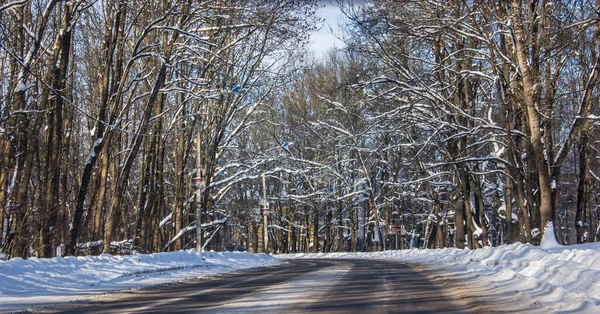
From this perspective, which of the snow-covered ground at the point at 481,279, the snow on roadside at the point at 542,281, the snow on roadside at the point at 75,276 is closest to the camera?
the snow on roadside at the point at 542,281

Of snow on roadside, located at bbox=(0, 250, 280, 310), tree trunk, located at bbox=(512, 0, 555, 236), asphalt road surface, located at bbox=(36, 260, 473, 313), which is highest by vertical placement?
tree trunk, located at bbox=(512, 0, 555, 236)

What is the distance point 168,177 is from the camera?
5153cm

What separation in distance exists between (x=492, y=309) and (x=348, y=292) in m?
3.46

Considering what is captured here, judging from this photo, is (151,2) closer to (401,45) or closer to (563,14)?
(401,45)

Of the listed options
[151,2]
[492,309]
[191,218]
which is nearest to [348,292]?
[492,309]

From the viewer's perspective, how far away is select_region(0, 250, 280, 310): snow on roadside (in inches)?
445

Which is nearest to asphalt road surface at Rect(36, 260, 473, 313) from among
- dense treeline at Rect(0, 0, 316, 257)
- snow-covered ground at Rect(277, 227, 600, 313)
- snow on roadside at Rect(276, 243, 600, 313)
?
snow-covered ground at Rect(277, 227, 600, 313)

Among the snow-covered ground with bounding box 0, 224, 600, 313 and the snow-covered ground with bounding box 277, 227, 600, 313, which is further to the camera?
the snow-covered ground with bounding box 0, 224, 600, 313

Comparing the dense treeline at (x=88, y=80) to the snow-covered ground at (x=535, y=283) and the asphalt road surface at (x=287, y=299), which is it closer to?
the asphalt road surface at (x=287, y=299)

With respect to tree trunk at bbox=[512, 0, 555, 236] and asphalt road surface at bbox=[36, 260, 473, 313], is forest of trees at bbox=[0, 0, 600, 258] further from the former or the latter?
asphalt road surface at bbox=[36, 260, 473, 313]

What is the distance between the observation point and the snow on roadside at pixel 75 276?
11297 millimetres

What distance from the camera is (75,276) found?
47.9ft

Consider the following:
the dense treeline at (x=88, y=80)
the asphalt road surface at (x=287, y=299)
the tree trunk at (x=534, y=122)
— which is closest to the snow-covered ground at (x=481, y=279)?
the asphalt road surface at (x=287, y=299)

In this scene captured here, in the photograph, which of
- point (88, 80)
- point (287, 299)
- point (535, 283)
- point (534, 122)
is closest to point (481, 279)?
point (535, 283)
